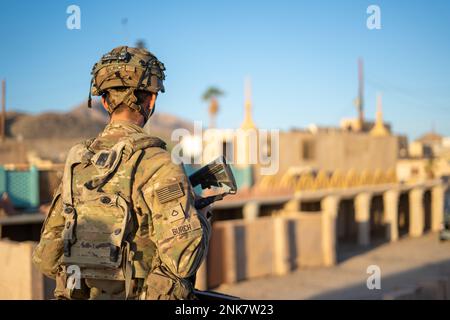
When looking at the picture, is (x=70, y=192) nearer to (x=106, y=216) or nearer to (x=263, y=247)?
(x=106, y=216)

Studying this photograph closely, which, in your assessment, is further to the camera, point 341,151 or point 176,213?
→ point 341,151

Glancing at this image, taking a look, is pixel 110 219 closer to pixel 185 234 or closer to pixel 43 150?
pixel 185 234

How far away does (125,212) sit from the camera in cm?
226

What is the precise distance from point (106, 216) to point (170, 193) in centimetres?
35

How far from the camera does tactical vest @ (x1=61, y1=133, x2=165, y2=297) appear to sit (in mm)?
2291

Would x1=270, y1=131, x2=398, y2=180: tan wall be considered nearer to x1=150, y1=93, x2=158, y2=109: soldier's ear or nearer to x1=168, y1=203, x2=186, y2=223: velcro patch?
x1=150, y1=93, x2=158, y2=109: soldier's ear

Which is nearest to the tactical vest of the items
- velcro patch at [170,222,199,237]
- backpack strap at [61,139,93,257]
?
backpack strap at [61,139,93,257]

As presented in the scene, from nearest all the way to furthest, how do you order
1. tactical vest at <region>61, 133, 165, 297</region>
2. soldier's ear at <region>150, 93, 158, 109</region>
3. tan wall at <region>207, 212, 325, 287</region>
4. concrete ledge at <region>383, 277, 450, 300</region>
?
tactical vest at <region>61, 133, 165, 297</region> → soldier's ear at <region>150, 93, 158, 109</region> → concrete ledge at <region>383, 277, 450, 300</region> → tan wall at <region>207, 212, 325, 287</region>

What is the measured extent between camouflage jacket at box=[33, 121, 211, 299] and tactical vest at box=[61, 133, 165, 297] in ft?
0.05

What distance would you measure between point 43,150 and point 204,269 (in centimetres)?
2816

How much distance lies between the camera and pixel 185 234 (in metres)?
2.16

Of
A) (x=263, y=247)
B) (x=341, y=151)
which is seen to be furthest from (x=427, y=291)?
(x=341, y=151)

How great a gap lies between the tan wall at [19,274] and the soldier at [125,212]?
21.0 feet
